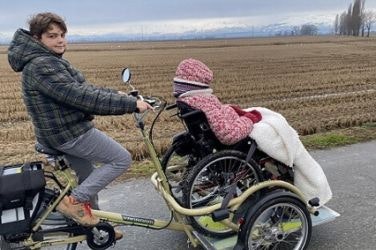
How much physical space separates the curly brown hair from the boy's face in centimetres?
2

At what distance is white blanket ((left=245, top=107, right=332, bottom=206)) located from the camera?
331 cm

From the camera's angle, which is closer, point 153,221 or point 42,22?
point 42,22

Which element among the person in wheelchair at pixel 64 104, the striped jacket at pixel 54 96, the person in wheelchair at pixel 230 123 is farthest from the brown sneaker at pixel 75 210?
the person in wheelchair at pixel 230 123

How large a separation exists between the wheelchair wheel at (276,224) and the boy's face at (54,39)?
1775 mm

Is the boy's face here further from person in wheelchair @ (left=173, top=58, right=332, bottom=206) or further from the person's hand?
person in wheelchair @ (left=173, top=58, right=332, bottom=206)

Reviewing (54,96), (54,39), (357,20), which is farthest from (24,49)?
(357,20)

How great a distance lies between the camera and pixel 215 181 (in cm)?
353

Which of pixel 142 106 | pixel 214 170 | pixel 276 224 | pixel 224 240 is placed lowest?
pixel 224 240

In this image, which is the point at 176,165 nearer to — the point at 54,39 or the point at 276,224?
the point at 276,224

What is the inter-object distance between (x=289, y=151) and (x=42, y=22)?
2018mm

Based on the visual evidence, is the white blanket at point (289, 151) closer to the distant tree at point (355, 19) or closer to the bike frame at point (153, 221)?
the bike frame at point (153, 221)

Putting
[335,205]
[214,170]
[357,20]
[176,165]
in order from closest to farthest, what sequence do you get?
[214,170]
[176,165]
[335,205]
[357,20]

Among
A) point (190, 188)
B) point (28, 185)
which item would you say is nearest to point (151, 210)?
point (190, 188)

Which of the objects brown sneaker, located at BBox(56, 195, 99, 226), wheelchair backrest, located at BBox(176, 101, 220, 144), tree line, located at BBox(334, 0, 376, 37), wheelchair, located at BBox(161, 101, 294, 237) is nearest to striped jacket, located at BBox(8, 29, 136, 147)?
brown sneaker, located at BBox(56, 195, 99, 226)
